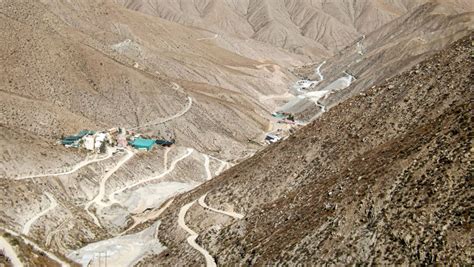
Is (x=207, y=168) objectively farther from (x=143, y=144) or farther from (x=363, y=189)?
(x=363, y=189)

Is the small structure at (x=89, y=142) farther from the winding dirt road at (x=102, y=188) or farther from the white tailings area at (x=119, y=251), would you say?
the white tailings area at (x=119, y=251)

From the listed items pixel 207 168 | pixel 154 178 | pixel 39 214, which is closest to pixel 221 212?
pixel 39 214

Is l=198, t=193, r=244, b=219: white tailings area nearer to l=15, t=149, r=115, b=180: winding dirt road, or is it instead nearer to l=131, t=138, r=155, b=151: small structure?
l=15, t=149, r=115, b=180: winding dirt road

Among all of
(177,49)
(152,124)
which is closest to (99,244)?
(152,124)

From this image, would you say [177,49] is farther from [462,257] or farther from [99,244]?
[462,257]

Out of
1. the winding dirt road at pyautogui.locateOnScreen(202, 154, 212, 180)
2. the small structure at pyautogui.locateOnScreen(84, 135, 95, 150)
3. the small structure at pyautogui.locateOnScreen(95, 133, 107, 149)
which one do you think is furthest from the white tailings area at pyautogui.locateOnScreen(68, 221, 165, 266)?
the winding dirt road at pyautogui.locateOnScreen(202, 154, 212, 180)

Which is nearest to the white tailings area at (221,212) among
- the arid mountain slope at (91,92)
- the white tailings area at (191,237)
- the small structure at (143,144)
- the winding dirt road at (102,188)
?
the white tailings area at (191,237)
